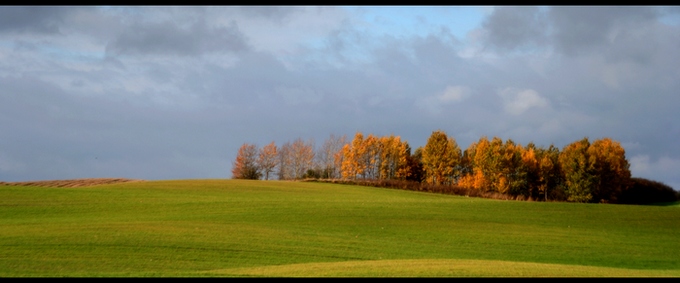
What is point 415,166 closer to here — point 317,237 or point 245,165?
point 245,165

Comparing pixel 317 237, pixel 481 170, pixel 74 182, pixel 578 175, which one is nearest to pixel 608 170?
pixel 578 175

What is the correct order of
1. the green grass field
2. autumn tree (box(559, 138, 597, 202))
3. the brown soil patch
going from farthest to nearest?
1. autumn tree (box(559, 138, 597, 202))
2. the brown soil patch
3. the green grass field

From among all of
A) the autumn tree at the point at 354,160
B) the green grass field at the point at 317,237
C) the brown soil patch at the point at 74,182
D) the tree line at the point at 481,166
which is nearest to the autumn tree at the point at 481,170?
the tree line at the point at 481,166

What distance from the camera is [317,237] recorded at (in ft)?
75.3

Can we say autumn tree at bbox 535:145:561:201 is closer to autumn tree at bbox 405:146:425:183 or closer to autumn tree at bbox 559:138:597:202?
autumn tree at bbox 559:138:597:202

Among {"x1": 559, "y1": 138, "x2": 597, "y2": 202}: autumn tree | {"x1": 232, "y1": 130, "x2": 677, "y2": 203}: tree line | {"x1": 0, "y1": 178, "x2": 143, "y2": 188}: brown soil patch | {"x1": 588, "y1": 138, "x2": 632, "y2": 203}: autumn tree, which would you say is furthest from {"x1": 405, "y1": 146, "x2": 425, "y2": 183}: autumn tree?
{"x1": 0, "y1": 178, "x2": 143, "y2": 188}: brown soil patch

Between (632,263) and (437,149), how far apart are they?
37.3 metres

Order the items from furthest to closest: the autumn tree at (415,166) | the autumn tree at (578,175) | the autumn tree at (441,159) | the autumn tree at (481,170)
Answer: the autumn tree at (415,166), the autumn tree at (441,159), the autumn tree at (481,170), the autumn tree at (578,175)

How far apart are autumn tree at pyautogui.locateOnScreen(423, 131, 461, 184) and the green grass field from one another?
20.5m

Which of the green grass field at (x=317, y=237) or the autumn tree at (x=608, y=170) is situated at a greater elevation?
the autumn tree at (x=608, y=170)

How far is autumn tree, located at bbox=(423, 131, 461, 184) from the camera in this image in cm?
5831

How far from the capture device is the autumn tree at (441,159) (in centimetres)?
5831

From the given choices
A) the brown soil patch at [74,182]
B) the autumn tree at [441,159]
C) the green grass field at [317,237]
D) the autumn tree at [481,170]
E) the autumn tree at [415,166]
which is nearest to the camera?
the green grass field at [317,237]

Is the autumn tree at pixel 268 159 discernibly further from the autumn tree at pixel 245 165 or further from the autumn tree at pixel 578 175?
the autumn tree at pixel 578 175
